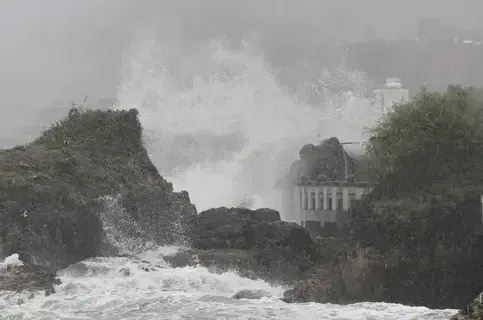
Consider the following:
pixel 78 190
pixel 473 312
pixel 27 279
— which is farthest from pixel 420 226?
pixel 473 312

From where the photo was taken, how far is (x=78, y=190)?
2627cm

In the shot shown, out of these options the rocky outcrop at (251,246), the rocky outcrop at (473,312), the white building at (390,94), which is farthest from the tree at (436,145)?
the white building at (390,94)

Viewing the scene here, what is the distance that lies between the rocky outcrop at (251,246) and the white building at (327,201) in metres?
4.49

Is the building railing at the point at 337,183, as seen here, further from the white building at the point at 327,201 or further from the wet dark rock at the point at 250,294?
the wet dark rock at the point at 250,294

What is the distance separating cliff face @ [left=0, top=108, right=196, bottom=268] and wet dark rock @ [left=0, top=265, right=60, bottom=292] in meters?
1.49

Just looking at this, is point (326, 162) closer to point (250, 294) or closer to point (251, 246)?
point (251, 246)

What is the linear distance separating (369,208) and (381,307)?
578cm

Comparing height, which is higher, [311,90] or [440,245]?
[311,90]

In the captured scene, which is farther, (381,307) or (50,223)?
(50,223)

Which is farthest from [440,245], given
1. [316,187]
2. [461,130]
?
[316,187]

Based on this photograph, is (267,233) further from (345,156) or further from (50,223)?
(345,156)

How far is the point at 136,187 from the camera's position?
94.5ft

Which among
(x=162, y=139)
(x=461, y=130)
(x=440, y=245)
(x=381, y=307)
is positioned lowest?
(x=381, y=307)

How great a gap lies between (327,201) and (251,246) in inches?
378
